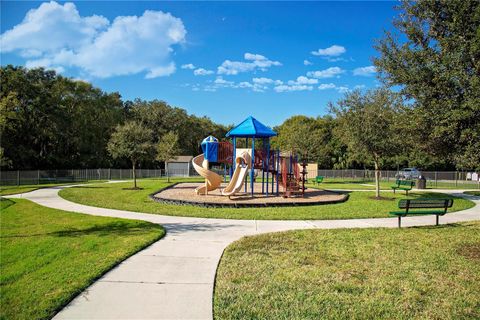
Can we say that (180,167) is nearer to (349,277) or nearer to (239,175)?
(239,175)

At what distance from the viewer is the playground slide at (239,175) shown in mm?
17719

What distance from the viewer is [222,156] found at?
66.2 feet

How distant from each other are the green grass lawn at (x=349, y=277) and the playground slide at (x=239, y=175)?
26.8 feet

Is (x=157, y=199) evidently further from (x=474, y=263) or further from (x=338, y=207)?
(x=474, y=263)

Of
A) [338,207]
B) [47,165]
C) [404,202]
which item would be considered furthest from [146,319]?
[47,165]

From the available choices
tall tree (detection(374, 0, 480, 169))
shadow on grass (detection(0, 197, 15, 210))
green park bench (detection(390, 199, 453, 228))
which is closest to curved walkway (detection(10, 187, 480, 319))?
green park bench (detection(390, 199, 453, 228))

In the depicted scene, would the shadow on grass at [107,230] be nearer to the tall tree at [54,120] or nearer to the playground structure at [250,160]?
the playground structure at [250,160]

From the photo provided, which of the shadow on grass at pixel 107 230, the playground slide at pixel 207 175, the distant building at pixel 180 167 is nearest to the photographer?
the shadow on grass at pixel 107 230

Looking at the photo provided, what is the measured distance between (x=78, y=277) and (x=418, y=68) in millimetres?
9329

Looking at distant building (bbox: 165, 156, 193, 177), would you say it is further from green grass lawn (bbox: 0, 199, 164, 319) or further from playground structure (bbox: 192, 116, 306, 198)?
green grass lawn (bbox: 0, 199, 164, 319)

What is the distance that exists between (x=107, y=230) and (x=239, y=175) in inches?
351

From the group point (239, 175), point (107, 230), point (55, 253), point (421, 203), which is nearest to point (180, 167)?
point (239, 175)

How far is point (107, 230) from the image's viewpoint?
995 centimetres

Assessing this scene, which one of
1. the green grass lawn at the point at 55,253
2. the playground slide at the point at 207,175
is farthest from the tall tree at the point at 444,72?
the playground slide at the point at 207,175
